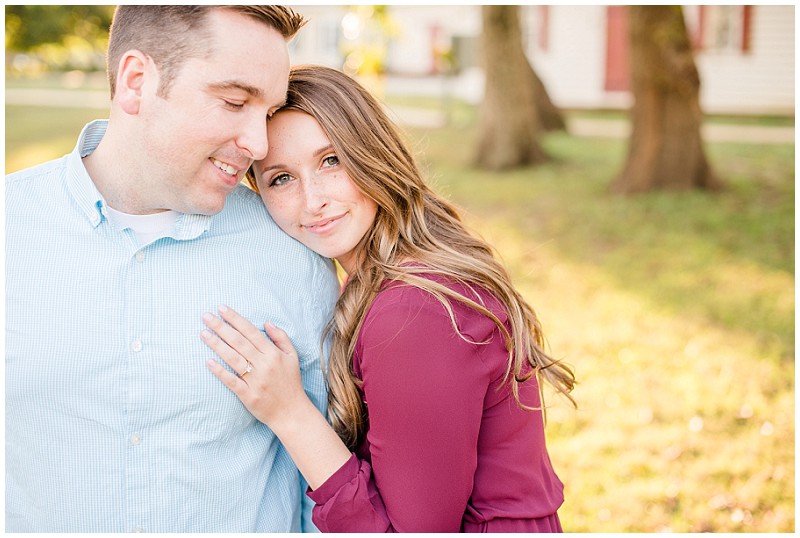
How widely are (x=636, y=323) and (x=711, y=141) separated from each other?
360 inches

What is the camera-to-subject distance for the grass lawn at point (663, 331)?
453cm

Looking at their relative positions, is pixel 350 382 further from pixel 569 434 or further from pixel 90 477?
pixel 569 434

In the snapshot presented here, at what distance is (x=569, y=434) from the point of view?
5188mm

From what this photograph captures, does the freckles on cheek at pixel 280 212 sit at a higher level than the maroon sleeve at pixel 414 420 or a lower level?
higher

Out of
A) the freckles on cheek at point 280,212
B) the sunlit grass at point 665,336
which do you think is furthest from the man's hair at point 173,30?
the sunlit grass at point 665,336

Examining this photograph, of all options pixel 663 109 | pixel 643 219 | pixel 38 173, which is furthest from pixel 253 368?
pixel 663 109

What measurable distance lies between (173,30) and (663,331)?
211 inches

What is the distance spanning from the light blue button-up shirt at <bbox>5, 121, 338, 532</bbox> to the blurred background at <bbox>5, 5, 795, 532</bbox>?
1103 mm

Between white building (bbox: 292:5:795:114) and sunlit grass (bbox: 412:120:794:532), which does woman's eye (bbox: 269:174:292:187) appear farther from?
white building (bbox: 292:5:795:114)

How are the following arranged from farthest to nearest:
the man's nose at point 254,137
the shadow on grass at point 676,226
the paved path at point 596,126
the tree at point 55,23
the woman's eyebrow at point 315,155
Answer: the tree at point 55,23, the paved path at point 596,126, the shadow on grass at point 676,226, the woman's eyebrow at point 315,155, the man's nose at point 254,137

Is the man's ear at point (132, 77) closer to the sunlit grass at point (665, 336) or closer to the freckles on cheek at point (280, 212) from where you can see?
the freckles on cheek at point (280, 212)

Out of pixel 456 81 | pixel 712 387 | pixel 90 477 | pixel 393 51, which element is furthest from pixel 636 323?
pixel 393 51

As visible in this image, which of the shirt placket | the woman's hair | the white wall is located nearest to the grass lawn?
the woman's hair

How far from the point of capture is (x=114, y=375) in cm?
220
